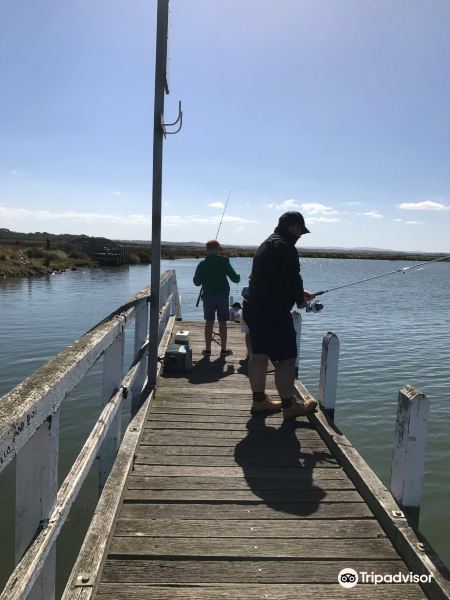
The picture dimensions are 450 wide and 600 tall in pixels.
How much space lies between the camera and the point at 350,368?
11312 millimetres

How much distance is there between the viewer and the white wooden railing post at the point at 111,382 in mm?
3766

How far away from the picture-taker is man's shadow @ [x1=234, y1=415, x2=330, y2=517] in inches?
127

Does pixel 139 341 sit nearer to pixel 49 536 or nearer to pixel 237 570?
pixel 237 570

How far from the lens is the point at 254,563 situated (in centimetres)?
257

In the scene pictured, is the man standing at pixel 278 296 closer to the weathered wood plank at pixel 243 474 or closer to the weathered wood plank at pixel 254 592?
the weathered wood plank at pixel 243 474

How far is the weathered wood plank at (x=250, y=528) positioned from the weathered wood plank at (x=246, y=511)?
47mm

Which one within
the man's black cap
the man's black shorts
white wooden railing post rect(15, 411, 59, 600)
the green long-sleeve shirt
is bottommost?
white wooden railing post rect(15, 411, 59, 600)

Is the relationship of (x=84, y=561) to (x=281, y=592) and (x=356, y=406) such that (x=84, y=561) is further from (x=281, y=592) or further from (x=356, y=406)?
(x=356, y=406)

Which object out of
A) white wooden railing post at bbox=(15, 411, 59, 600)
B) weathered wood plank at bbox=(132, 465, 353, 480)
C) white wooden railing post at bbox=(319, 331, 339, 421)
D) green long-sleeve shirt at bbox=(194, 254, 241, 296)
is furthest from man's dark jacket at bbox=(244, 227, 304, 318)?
white wooden railing post at bbox=(15, 411, 59, 600)

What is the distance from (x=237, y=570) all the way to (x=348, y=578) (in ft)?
1.82

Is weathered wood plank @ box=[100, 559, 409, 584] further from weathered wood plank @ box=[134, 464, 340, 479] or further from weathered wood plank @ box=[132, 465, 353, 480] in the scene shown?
weathered wood plank @ box=[134, 464, 340, 479]

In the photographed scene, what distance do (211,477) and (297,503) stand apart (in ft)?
2.13

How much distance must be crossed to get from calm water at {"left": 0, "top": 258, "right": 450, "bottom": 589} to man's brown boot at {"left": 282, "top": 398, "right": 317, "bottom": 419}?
195 cm

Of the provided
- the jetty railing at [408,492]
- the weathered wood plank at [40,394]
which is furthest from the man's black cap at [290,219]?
the weathered wood plank at [40,394]
